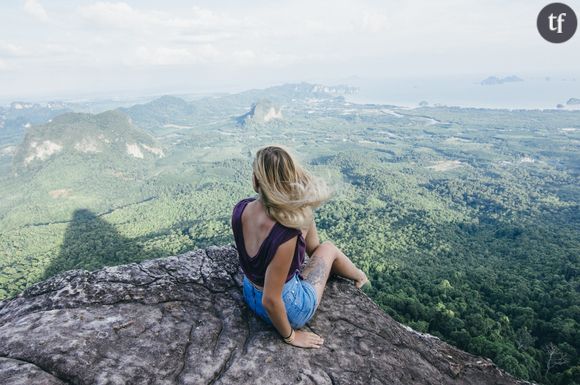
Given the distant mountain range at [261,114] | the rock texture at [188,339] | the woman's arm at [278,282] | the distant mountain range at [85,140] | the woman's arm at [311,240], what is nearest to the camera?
the rock texture at [188,339]

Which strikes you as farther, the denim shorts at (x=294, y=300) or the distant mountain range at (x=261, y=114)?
the distant mountain range at (x=261, y=114)

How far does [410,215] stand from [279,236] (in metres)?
55.4

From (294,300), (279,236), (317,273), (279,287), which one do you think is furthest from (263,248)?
(317,273)

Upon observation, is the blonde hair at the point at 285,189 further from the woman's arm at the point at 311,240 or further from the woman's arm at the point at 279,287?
the woman's arm at the point at 311,240

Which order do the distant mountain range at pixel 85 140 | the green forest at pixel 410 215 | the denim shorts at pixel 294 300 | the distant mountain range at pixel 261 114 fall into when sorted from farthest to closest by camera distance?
1. the distant mountain range at pixel 261 114
2. the distant mountain range at pixel 85 140
3. the green forest at pixel 410 215
4. the denim shorts at pixel 294 300

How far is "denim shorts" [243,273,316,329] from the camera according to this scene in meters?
3.32

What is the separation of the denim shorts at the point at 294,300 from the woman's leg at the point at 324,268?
0.71 ft

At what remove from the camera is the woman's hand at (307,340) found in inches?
131

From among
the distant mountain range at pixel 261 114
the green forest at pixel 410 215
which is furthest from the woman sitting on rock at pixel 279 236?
the distant mountain range at pixel 261 114

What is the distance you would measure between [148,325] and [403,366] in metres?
2.49

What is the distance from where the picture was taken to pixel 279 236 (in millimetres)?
2828

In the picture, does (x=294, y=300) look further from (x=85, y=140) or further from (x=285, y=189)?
(x=85, y=140)

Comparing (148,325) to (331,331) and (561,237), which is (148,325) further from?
(561,237)

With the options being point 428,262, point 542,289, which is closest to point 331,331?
point 542,289
